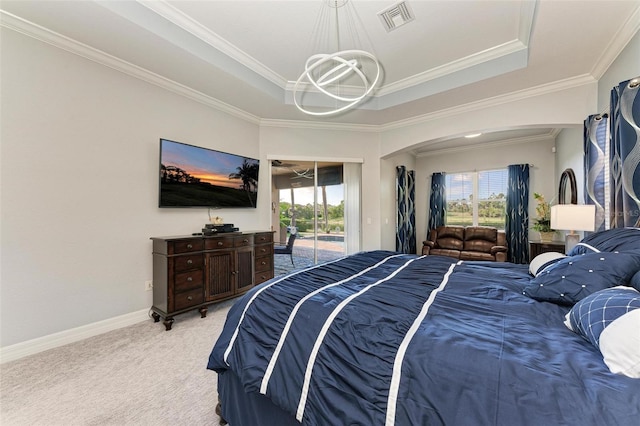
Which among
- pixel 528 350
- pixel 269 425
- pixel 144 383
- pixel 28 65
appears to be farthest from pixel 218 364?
pixel 28 65

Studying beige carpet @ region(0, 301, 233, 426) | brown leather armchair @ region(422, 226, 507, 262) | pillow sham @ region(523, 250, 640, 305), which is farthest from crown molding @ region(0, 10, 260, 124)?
brown leather armchair @ region(422, 226, 507, 262)

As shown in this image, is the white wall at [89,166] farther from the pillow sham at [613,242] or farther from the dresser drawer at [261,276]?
the pillow sham at [613,242]

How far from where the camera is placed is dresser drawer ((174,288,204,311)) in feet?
9.21

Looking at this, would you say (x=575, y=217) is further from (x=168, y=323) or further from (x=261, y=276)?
(x=168, y=323)

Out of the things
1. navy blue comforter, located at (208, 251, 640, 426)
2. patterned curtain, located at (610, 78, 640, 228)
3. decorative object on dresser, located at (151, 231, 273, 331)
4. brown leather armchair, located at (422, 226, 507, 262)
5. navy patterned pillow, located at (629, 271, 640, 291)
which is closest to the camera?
navy blue comforter, located at (208, 251, 640, 426)

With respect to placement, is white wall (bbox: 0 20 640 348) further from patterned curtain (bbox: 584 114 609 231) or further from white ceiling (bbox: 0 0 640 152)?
patterned curtain (bbox: 584 114 609 231)

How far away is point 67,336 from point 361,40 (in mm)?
4156

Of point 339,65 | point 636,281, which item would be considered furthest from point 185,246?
point 636,281

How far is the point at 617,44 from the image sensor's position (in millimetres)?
2342

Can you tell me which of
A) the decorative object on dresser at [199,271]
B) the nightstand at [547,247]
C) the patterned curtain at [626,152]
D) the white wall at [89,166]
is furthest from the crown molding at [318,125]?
the nightstand at [547,247]

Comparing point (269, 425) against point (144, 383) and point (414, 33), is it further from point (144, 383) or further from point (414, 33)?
point (414, 33)

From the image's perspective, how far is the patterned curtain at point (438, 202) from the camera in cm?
621

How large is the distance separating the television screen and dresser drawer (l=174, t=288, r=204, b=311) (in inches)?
Result: 42.8

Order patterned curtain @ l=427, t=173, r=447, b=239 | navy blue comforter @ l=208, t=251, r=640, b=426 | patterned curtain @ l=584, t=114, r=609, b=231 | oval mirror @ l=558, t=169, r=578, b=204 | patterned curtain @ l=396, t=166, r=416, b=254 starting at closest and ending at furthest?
navy blue comforter @ l=208, t=251, r=640, b=426 < patterned curtain @ l=584, t=114, r=609, b=231 < oval mirror @ l=558, t=169, r=578, b=204 < patterned curtain @ l=396, t=166, r=416, b=254 < patterned curtain @ l=427, t=173, r=447, b=239
